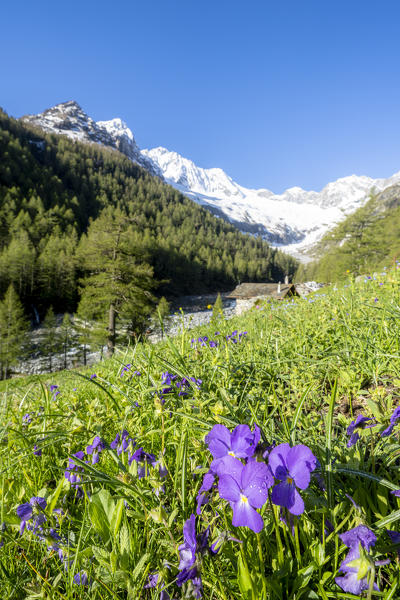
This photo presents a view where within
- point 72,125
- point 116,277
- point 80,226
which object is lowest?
point 116,277

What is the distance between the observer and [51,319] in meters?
34.0

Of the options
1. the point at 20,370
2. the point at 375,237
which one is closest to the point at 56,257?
the point at 20,370

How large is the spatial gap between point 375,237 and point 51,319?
45.5 meters

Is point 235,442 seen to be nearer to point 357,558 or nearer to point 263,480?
point 263,480

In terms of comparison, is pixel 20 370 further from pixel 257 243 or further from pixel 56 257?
pixel 257 243

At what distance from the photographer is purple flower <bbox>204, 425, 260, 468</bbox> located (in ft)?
2.08

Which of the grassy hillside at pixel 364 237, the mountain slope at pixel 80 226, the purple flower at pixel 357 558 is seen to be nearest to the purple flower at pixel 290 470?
the purple flower at pixel 357 558

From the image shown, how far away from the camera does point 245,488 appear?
575mm

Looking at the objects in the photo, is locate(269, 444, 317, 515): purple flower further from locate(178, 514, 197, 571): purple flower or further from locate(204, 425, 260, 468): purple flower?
locate(178, 514, 197, 571): purple flower

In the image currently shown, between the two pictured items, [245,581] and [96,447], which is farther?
[96,447]

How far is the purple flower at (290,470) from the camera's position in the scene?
557 mm

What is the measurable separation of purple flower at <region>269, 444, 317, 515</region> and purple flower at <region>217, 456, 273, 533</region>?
0.03 m

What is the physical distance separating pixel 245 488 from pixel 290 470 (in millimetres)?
103

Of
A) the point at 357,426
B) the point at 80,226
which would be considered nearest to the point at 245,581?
the point at 357,426
